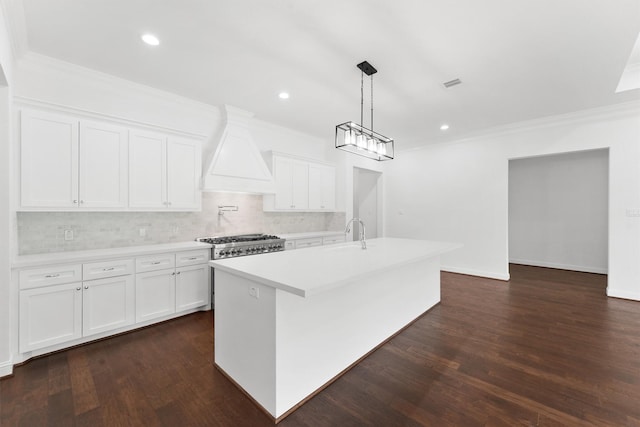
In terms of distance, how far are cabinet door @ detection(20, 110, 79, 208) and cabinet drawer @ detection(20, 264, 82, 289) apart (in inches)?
24.2

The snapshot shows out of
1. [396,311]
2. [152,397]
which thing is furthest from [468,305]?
[152,397]

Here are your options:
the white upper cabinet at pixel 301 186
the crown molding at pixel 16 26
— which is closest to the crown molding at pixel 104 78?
the crown molding at pixel 16 26

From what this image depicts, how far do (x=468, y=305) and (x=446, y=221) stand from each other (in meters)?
2.40

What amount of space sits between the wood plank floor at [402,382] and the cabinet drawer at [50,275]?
680mm

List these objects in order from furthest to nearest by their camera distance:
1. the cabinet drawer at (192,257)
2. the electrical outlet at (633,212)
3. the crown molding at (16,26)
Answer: the electrical outlet at (633,212)
the cabinet drawer at (192,257)
the crown molding at (16,26)

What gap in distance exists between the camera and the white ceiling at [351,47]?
2.10 m

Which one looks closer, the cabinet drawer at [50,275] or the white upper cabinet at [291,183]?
the cabinet drawer at [50,275]

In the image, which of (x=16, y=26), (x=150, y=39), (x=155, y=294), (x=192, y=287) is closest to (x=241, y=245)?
(x=192, y=287)

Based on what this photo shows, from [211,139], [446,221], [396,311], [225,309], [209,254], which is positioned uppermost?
[211,139]

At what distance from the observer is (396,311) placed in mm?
2979

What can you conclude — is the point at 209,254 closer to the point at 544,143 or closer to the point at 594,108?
the point at 544,143

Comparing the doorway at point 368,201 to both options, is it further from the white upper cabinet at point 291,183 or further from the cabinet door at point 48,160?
the cabinet door at point 48,160

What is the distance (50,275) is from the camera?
2.49m

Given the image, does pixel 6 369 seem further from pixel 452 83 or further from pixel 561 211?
pixel 561 211
